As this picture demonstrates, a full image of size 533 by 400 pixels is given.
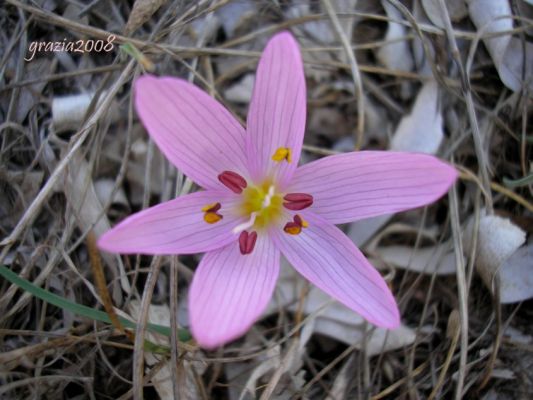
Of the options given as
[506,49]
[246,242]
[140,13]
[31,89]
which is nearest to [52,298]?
[246,242]

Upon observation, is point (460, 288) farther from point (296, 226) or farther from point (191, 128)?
point (191, 128)

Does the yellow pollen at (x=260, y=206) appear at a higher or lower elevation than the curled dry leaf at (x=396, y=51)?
lower

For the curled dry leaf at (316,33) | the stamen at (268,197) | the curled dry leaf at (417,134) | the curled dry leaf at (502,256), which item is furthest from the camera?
the curled dry leaf at (316,33)

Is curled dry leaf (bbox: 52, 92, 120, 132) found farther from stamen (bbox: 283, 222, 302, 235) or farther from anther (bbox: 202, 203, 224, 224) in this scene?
stamen (bbox: 283, 222, 302, 235)

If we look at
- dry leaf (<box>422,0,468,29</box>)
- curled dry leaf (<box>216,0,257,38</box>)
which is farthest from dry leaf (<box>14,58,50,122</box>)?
dry leaf (<box>422,0,468,29</box>)

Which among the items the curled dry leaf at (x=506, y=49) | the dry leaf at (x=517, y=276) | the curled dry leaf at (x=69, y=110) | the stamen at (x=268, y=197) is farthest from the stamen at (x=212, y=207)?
the curled dry leaf at (x=506, y=49)

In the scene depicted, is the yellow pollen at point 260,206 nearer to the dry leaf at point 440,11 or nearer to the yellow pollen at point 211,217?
the yellow pollen at point 211,217
